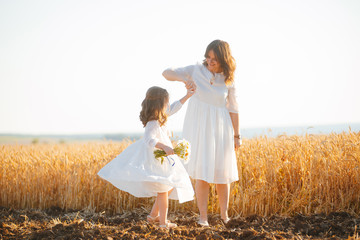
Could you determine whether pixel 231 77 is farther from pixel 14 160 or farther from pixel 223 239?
pixel 14 160

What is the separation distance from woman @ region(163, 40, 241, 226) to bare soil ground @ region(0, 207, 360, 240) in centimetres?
39

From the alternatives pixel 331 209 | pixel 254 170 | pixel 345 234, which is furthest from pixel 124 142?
pixel 345 234

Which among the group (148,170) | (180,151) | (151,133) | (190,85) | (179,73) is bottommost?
(148,170)

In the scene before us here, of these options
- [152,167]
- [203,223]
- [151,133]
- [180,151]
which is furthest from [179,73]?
[203,223]

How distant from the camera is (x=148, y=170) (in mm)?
3658

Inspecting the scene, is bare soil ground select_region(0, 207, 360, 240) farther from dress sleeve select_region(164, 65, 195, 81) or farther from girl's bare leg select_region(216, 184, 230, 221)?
dress sleeve select_region(164, 65, 195, 81)

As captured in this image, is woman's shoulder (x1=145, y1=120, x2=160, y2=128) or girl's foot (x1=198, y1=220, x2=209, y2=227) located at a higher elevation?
woman's shoulder (x1=145, y1=120, x2=160, y2=128)

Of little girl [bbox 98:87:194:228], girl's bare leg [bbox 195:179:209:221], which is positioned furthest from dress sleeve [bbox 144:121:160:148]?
girl's bare leg [bbox 195:179:209:221]

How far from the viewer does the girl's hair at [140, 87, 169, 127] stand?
3664mm

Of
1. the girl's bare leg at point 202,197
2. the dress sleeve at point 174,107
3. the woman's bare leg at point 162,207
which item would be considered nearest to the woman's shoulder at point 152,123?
the dress sleeve at point 174,107

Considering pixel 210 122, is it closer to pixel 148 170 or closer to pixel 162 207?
pixel 148 170

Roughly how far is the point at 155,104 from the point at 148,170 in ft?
2.33

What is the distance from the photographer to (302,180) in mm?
4812

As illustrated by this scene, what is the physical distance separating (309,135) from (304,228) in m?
2.19
